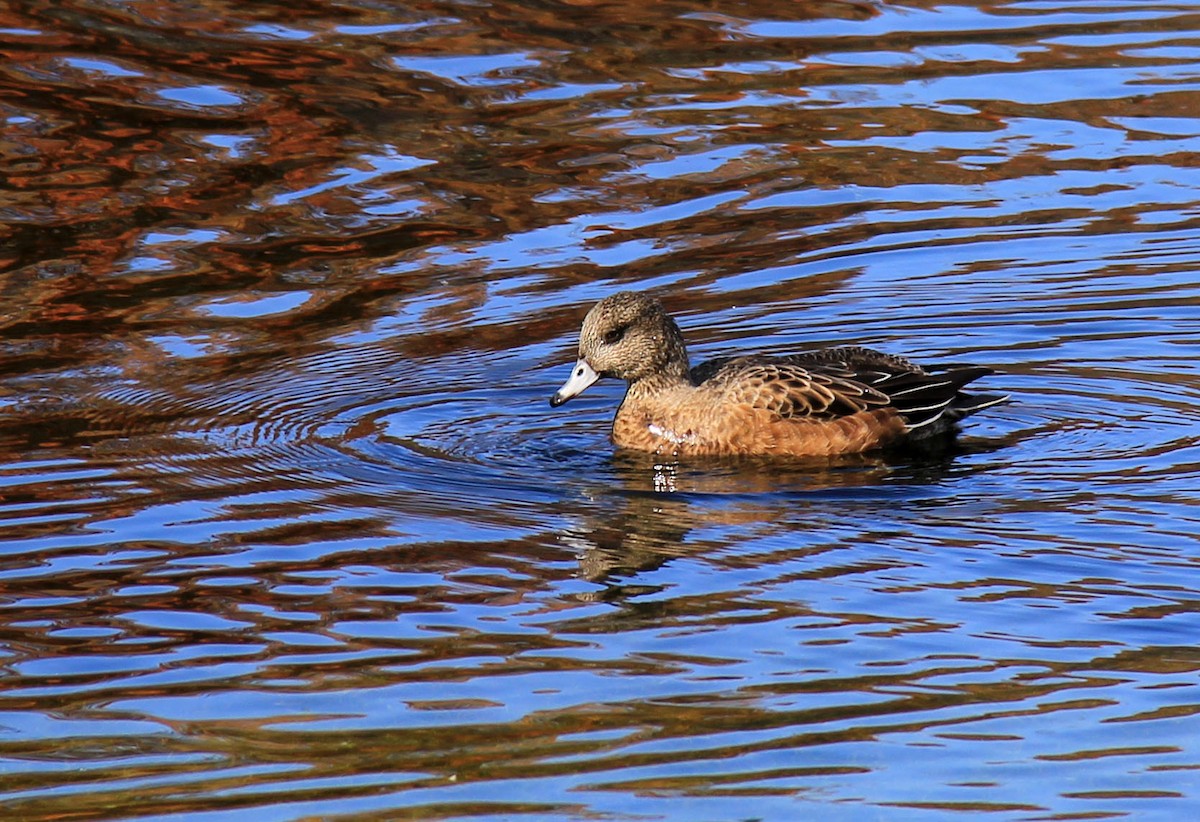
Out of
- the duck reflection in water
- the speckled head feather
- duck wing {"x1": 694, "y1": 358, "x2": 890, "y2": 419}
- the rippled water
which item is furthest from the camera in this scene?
the speckled head feather

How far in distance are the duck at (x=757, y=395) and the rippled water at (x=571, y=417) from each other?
0.20 meters

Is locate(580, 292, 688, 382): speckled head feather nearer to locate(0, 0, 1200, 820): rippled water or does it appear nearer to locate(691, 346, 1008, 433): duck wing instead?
locate(691, 346, 1008, 433): duck wing

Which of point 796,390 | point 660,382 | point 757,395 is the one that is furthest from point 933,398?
point 660,382

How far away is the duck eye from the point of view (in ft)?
→ 33.4

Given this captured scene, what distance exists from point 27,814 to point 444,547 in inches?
105

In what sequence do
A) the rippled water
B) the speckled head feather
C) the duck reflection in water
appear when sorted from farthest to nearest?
the speckled head feather, the duck reflection in water, the rippled water

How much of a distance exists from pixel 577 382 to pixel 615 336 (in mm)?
308

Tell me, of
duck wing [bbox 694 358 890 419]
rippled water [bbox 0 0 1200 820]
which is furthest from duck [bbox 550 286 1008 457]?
rippled water [bbox 0 0 1200 820]

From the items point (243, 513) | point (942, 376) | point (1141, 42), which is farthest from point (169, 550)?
point (1141, 42)

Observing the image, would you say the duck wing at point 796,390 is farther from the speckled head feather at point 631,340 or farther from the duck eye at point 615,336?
the duck eye at point 615,336

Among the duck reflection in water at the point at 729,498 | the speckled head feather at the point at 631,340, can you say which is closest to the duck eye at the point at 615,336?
the speckled head feather at the point at 631,340

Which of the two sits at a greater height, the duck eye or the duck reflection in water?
the duck eye

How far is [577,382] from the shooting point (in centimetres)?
1014

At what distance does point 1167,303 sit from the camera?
11375 millimetres
